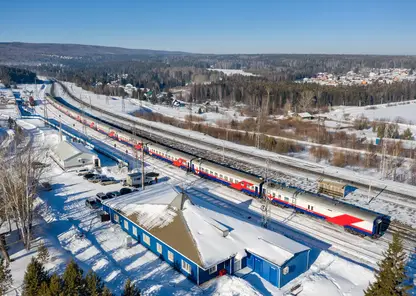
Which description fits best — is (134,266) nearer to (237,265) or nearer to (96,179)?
(237,265)

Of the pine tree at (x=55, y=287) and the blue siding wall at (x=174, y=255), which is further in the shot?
the blue siding wall at (x=174, y=255)

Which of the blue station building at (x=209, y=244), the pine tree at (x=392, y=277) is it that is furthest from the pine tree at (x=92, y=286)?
the pine tree at (x=392, y=277)

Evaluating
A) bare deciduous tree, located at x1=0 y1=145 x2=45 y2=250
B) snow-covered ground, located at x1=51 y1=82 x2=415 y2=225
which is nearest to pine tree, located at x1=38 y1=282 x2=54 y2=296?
bare deciduous tree, located at x1=0 y1=145 x2=45 y2=250

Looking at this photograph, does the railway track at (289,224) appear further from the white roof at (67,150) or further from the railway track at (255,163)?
the white roof at (67,150)

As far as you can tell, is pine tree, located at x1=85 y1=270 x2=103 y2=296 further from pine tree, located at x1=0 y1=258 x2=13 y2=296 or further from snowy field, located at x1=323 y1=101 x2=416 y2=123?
snowy field, located at x1=323 y1=101 x2=416 y2=123

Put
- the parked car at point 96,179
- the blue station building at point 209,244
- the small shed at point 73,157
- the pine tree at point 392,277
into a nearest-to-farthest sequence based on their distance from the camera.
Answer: the pine tree at point 392,277 < the blue station building at point 209,244 < the parked car at point 96,179 < the small shed at point 73,157

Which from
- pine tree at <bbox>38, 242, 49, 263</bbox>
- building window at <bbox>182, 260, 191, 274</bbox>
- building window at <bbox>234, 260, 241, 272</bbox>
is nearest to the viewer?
building window at <bbox>182, 260, 191, 274</bbox>

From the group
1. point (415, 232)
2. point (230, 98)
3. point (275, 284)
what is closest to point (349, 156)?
point (415, 232)

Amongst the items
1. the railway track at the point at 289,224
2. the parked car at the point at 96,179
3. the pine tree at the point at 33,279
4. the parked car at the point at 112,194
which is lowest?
the railway track at the point at 289,224

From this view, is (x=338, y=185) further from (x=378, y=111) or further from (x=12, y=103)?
(x=12, y=103)
